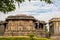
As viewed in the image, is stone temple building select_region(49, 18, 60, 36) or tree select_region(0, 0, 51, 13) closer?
tree select_region(0, 0, 51, 13)

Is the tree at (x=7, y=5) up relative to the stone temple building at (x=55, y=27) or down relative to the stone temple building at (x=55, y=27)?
up

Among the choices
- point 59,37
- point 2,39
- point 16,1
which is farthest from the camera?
point 59,37

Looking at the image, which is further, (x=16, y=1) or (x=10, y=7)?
(x=10, y=7)

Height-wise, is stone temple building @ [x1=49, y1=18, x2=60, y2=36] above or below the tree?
below

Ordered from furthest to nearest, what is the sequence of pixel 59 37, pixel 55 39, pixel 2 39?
pixel 59 37 → pixel 55 39 → pixel 2 39

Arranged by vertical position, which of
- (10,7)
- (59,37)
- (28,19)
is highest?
(10,7)

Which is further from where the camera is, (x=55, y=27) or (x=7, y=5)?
(x=55, y=27)

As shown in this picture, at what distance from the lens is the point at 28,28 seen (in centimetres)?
5178

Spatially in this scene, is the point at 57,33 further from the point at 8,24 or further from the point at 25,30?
the point at 8,24

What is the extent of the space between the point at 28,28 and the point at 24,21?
6.22 ft

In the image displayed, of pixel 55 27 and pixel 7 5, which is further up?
pixel 7 5

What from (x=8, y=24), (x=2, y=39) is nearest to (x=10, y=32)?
(x=8, y=24)

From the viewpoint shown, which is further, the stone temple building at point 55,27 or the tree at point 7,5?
the stone temple building at point 55,27

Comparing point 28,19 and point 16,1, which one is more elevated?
point 16,1
